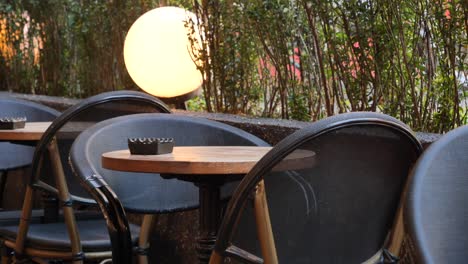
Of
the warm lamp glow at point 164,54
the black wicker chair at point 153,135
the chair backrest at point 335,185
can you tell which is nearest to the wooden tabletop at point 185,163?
the chair backrest at point 335,185

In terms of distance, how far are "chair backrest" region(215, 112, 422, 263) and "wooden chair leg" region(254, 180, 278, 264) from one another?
0.01 m

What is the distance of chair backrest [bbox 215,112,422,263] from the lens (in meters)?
2.17

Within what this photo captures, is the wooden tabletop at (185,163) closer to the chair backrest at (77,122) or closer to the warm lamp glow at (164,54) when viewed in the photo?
the chair backrest at (77,122)

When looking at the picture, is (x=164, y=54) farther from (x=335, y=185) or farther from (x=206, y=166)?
(x=335, y=185)

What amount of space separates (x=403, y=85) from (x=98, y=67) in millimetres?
2850

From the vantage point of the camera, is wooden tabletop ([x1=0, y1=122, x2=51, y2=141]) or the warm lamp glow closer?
wooden tabletop ([x1=0, y1=122, x2=51, y2=141])

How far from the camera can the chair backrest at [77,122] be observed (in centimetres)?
332

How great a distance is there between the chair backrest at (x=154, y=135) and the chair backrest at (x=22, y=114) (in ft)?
3.63

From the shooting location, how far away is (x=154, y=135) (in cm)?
332

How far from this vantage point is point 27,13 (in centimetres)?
666

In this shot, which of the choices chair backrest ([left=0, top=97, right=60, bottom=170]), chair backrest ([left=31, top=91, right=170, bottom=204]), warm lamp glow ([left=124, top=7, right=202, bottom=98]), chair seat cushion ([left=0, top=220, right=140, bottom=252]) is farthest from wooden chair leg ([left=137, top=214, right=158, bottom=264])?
warm lamp glow ([left=124, top=7, right=202, bottom=98])

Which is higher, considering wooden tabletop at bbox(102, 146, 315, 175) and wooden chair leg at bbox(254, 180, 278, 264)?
wooden tabletop at bbox(102, 146, 315, 175)

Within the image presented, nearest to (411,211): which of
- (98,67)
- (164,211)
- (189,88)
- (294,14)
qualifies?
(164,211)

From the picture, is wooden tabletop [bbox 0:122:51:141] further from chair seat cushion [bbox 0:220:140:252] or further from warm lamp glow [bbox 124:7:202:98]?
warm lamp glow [bbox 124:7:202:98]
